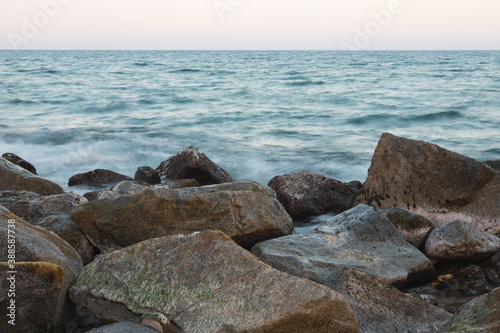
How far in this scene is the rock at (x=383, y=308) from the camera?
9.76ft

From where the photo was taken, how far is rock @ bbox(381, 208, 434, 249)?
15.0 ft

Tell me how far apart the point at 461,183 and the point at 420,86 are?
19.9 meters

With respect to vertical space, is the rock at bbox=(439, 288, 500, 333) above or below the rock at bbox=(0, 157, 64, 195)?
above

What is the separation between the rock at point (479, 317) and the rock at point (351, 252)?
33.2 inches

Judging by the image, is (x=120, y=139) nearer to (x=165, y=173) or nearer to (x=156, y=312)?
(x=165, y=173)

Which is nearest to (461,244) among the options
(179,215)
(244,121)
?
(179,215)

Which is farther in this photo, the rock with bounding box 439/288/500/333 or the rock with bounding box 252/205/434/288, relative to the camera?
the rock with bounding box 252/205/434/288

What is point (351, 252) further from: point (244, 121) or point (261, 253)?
point (244, 121)

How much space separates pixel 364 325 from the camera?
2.92 meters

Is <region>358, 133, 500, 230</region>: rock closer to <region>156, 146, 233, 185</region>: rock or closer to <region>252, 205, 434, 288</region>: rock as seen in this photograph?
<region>252, 205, 434, 288</region>: rock

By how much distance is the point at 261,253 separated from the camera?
375cm

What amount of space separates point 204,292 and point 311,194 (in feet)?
12.0

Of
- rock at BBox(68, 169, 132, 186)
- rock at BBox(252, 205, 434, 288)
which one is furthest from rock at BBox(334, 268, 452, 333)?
rock at BBox(68, 169, 132, 186)

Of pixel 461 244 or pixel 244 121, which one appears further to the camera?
pixel 244 121
